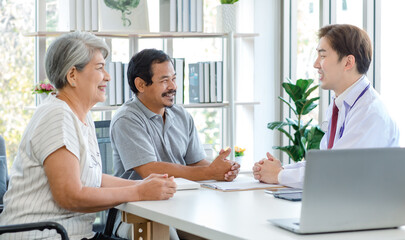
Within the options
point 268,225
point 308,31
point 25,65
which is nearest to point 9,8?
point 25,65

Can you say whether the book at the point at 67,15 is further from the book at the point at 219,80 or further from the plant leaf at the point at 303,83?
the plant leaf at the point at 303,83

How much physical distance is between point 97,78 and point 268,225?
94 cm

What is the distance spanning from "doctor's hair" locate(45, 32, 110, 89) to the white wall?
285cm

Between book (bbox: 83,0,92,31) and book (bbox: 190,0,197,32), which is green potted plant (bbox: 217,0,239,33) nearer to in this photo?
book (bbox: 190,0,197,32)

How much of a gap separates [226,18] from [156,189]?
263 centimetres

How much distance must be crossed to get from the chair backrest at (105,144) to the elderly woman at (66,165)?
631 millimetres

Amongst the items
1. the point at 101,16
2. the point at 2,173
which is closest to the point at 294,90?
the point at 101,16

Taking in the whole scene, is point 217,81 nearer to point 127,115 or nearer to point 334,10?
point 334,10

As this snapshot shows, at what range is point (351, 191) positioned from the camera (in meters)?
1.51

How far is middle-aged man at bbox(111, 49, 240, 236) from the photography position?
8.66ft

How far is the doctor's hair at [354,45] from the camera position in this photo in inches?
102

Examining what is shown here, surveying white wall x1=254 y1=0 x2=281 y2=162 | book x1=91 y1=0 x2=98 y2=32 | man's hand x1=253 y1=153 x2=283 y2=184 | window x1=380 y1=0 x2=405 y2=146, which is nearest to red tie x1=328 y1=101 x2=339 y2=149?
man's hand x1=253 y1=153 x2=283 y2=184

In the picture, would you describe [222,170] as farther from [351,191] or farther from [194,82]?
[194,82]

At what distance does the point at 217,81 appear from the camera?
4434mm
